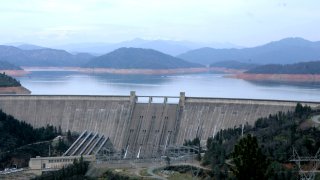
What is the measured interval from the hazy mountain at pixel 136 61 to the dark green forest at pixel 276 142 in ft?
360

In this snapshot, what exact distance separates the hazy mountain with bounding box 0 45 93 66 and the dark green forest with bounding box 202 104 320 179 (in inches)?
5322

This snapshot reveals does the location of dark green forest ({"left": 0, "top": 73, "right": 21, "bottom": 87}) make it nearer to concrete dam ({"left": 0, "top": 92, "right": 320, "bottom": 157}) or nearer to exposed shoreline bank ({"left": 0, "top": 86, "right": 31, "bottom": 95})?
exposed shoreline bank ({"left": 0, "top": 86, "right": 31, "bottom": 95})

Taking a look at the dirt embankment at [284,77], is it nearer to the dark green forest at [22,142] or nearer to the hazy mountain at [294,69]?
the hazy mountain at [294,69]

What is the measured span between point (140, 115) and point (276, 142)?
15.0 meters

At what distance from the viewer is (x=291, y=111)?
39094 millimetres

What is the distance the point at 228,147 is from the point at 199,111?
33.2ft

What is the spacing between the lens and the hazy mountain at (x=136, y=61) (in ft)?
490

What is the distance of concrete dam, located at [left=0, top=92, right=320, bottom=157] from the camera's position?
134 ft

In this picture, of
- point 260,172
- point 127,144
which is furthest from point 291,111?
point 260,172

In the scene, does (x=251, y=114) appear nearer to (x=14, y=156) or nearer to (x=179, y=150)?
(x=179, y=150)

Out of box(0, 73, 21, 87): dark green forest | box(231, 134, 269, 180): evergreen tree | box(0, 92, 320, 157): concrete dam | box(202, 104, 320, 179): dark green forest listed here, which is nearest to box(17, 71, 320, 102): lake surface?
box(0, 73, 21, 87): dark green forest

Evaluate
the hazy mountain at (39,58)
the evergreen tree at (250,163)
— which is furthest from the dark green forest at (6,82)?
the hazy mountain at (39,58)

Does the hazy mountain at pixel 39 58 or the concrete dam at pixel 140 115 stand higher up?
the hazy mountain at pixel 39 58

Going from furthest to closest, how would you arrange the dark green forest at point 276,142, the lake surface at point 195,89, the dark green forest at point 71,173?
the lake surface at point 195,89
the dark green forest at point 71,173
the dark green forest at point 276,142
